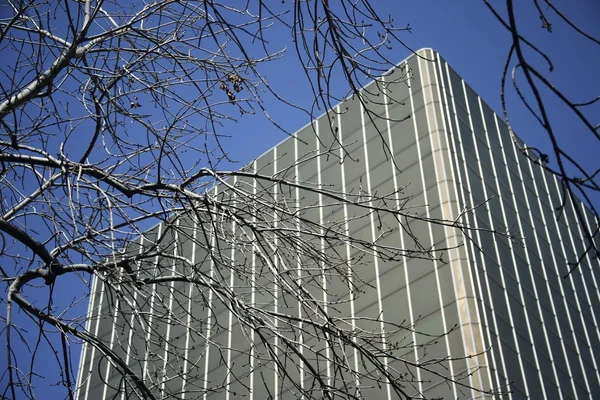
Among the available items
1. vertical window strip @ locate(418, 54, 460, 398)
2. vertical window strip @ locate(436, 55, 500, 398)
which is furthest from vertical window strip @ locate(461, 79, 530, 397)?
vertical window strip @ locate(418, 54, 460, 398)

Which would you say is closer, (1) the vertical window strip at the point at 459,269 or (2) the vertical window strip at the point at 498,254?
(1) the vertical window strip at the point at 459,269

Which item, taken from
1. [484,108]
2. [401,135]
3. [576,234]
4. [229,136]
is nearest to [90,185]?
[229,136]

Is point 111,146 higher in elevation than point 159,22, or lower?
lower

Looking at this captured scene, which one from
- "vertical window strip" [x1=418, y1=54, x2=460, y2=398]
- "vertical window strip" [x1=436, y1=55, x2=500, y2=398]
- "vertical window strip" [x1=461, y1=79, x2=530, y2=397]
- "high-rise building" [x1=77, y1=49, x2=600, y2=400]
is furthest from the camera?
"vertical window strip" [x1=418, y1=54, x2=460, y2=398]

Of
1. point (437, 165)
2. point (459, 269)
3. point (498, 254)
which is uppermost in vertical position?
point (437, 165)

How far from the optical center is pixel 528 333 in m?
21.6

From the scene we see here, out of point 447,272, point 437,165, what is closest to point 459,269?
point 447,272

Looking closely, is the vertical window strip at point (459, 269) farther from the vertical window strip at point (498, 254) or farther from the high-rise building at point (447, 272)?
the vertical window strip at point (498, 254)

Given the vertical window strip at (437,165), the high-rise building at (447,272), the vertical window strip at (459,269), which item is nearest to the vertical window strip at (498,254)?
the high-rise building at (447,272)

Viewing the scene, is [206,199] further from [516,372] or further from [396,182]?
[396,182]

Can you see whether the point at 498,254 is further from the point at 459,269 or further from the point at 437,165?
the point at 437,165

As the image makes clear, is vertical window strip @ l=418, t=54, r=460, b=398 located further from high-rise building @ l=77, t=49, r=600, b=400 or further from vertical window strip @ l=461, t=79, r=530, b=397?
vertical window strip @ l=461, t=79, r=530, b=397

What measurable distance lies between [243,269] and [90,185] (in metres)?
1.01

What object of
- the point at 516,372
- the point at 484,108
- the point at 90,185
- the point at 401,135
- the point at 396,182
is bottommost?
the point at 90,185
